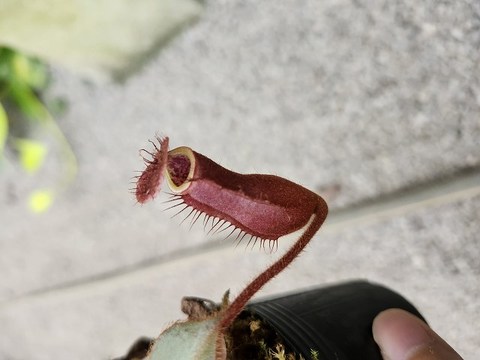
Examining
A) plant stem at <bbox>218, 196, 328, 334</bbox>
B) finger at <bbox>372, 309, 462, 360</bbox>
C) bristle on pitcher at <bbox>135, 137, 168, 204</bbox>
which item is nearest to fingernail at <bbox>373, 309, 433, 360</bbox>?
finger at <bbox>372, 309, 462, 360</bbox>

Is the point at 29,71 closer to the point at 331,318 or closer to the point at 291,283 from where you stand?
the point at 291,283

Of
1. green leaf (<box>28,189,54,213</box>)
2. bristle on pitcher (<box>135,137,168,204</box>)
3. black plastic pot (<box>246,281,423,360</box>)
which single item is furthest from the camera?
green leaf (<box>28,189,54,213</box>)

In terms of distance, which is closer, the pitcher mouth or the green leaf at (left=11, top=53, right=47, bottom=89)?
the pitcher mouth

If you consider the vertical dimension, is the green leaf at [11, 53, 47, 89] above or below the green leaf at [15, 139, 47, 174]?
above

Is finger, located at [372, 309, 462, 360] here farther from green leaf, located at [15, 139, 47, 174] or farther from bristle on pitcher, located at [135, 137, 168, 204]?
green leaf, located at [15, 139, 47, 174]

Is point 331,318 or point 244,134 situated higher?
point 244,134

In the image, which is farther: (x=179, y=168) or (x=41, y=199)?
(x=41, y=199)

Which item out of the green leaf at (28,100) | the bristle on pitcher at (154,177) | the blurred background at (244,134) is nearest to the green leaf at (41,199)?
the blurred background at (244,134)

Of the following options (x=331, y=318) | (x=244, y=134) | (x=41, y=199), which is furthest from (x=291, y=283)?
(x=41, y=199)
